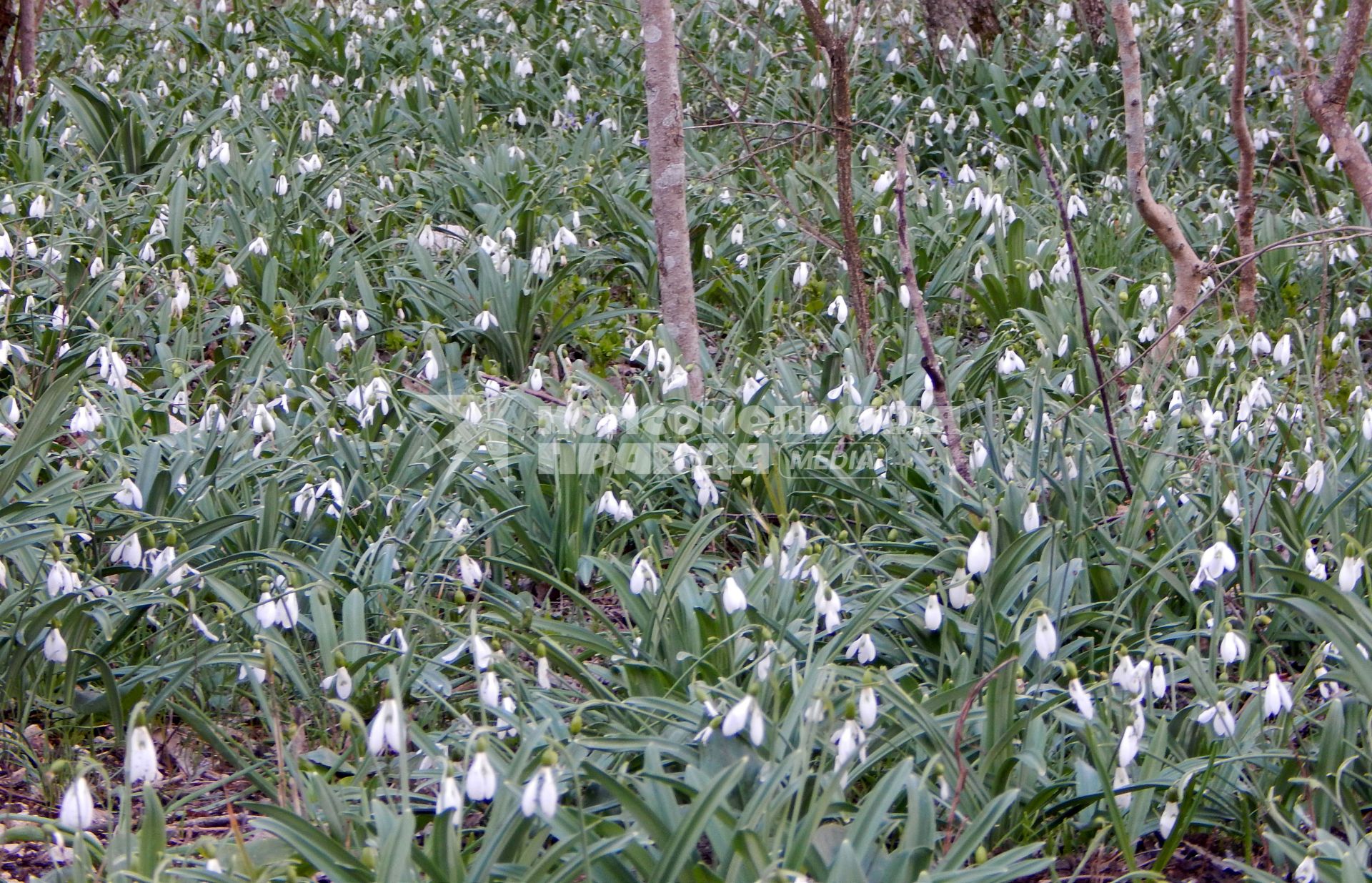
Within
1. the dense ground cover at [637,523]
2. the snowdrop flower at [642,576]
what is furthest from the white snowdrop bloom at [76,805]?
the snowdrop flower at [642,576]

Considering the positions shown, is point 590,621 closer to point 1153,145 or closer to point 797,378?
point 797,378

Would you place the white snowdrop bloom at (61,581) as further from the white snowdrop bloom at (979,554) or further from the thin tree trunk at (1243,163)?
the thin tree trunk at (1243,163)

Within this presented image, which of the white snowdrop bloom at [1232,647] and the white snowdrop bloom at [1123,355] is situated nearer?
the white snowdrop bloom at [1232,647]

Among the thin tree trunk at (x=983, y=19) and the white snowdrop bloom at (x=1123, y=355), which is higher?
the thin tree trunk at (x=983, y=19)

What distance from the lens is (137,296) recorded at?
4406 mm

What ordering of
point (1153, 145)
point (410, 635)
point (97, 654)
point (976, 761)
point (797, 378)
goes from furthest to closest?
point (1153, 145) < point (797, 378) < point (410, 635) < point (97, 654) < point (976, 761)

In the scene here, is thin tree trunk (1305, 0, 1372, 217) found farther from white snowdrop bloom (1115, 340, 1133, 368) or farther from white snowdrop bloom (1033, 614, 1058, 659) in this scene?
white snowdrop bloom (1033, 614, 1058, 659)

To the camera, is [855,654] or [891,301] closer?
[855,654]

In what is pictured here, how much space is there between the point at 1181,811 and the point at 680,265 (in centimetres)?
253

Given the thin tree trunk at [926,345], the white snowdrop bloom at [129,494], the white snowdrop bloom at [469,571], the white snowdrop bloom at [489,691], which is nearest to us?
the white snowdrop bloom at [489,691]

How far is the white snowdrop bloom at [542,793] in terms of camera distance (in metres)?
1.52

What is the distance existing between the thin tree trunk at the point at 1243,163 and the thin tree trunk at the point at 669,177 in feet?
6.03

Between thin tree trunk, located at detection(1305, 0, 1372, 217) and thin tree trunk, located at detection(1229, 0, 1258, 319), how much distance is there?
27 centimetres

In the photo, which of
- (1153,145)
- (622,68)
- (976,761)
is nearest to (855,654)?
(976,761)
